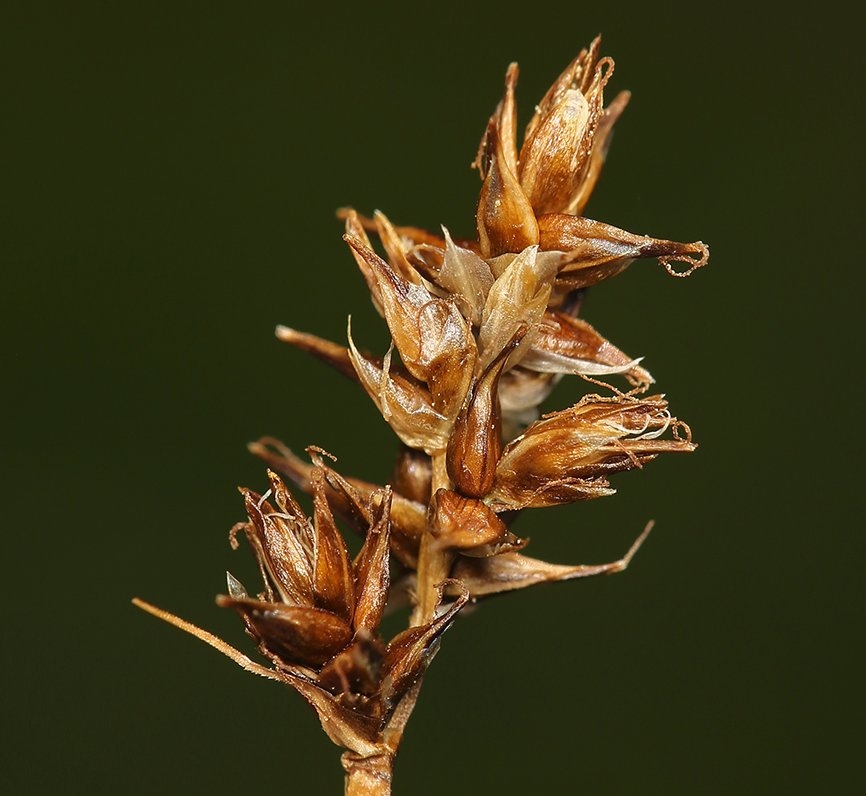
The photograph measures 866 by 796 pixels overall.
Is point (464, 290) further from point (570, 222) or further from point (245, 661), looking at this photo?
point (245, 661)

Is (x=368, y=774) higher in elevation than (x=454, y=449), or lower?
lower

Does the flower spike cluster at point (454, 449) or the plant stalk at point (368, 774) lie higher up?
the flower spike cluster at point (454, 449)

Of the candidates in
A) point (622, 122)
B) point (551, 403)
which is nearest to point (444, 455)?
point (551, 403)

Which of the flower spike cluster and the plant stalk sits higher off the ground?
the flower spike cluster

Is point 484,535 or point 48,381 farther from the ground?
point 48,381

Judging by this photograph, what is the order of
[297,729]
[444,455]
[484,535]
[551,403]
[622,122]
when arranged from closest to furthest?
[484,535], [444,455], [551,403], [297,729], [622,122]

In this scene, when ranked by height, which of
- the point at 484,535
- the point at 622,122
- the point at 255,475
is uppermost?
the point at 622,122

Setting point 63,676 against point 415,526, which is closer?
point 415,526

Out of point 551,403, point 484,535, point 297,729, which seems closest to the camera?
point 484,535
